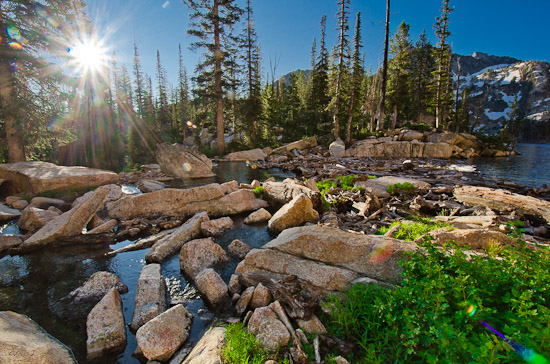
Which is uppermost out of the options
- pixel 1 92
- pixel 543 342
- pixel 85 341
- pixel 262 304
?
pixel 1 92

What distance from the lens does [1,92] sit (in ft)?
41.0

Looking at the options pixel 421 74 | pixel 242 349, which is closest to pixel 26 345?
pixel 242 349

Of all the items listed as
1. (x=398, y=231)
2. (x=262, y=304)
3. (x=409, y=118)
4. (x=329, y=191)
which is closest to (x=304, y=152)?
(x=329, y=191)

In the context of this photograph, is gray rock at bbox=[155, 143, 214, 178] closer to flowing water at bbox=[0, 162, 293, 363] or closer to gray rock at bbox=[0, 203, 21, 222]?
gray rock at bbox=[0, 203, 21, 222]

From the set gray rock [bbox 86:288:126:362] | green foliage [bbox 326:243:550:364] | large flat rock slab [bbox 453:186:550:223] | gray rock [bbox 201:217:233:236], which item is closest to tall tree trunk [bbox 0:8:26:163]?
gray rock [bbox 201:217:233:236]

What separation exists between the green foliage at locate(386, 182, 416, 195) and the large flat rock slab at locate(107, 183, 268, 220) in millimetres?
6553

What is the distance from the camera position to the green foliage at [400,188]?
1139 centimetres

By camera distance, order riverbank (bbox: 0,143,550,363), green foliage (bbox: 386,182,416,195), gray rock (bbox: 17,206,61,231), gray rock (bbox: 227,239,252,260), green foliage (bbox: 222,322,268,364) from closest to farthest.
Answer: green foliage (bbox: 222,322,268,364) → riverbank (bbox: 0,143,550,363) → gray rock (bbox: 227,239,252,260) → gray rock (bbox: 17,206,61,231) → green foliage (bbox: 386,182,416,195)

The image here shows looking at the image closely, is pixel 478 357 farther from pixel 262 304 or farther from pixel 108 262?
pixel 108 262

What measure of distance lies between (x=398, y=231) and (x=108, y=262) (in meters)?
8.05

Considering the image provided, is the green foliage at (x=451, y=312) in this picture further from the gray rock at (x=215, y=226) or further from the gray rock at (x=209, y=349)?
the gray rock at (x=215, y=226)

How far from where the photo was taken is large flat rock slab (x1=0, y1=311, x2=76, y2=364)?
2.96 metres

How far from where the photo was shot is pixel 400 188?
11.8m

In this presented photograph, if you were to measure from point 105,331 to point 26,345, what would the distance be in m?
0.97
